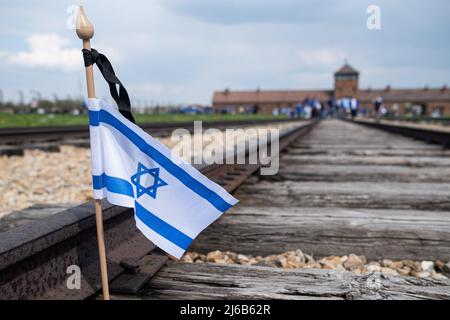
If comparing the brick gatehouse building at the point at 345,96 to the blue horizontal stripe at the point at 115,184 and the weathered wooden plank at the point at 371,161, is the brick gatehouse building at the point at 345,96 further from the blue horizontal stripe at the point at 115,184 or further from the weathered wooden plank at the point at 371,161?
the blue horizontal stripe at the point at 115,184

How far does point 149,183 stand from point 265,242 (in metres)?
0.95

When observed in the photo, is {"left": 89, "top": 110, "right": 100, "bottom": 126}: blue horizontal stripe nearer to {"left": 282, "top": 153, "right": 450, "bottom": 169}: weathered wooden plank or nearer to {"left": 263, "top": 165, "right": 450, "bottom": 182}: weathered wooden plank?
{"left": 263, "top": 165, "right": 450, "bottom": 182}: weathered wooden plank

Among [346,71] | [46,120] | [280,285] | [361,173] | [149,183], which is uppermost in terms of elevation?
[346,71]

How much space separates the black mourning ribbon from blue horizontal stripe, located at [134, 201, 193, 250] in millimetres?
299

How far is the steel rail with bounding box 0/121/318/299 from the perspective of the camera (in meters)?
1.25

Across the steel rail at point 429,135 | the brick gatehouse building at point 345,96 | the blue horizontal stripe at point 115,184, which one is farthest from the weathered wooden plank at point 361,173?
the brick gatehouse building at point 345,96

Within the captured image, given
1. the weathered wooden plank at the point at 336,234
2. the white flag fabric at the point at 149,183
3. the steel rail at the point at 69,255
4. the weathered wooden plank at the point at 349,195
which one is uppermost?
the white flag fabric at the point at 149,183

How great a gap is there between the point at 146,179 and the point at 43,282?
Result: 0.43m

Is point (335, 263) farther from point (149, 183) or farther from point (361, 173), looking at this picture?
point (361, 173)

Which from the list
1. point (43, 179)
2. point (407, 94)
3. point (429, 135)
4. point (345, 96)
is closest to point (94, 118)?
point (43, 179)

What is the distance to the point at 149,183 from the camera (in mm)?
1489

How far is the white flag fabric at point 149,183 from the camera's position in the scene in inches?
57.4

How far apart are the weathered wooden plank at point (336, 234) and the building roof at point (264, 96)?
104664 millimetres

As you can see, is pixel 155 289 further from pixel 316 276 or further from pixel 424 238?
pixel 424 238
